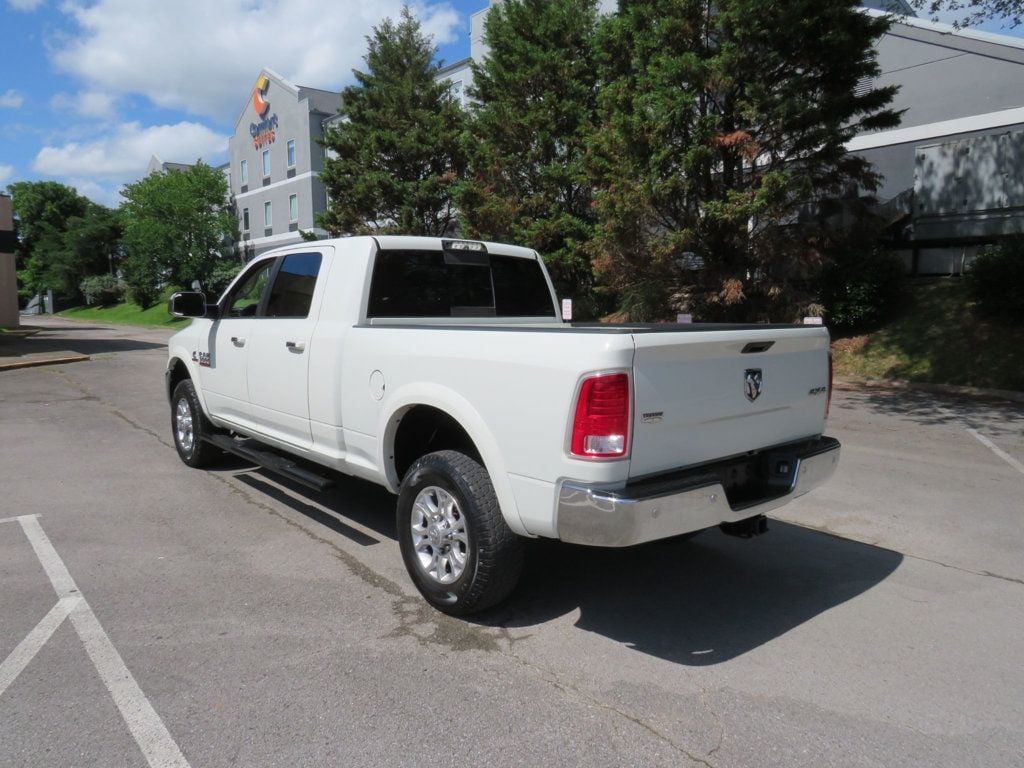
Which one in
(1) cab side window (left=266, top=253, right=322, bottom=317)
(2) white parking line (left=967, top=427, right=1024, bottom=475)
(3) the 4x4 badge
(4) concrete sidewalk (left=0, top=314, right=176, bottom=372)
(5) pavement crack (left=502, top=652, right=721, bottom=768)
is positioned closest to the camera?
(5) pavement crack (left=502, top=652, right=721, bottom=768)

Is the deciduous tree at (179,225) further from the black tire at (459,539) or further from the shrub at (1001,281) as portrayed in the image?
the black tire at (459,539)

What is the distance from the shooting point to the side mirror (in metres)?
6.00

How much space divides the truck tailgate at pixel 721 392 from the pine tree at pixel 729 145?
33.1ft

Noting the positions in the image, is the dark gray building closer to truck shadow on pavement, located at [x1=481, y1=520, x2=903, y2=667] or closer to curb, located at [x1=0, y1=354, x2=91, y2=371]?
truck shadow on pavement, located at [x1=481, y1=520, x2=903, y2=667]

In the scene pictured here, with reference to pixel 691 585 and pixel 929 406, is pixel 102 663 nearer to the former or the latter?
pixel 691 585

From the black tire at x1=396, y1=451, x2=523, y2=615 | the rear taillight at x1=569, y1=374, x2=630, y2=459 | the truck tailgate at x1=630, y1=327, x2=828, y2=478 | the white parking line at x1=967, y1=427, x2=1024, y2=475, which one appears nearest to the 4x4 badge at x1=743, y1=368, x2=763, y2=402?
the truck tailgate at x1=630, y1=327, x2=828, y2=478

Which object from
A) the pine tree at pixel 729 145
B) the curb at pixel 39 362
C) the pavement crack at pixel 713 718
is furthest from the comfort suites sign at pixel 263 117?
the pavement crack at pixel 713 718

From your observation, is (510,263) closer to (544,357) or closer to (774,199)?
(544,357)

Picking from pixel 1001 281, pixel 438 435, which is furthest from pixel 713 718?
pixel 1001 281

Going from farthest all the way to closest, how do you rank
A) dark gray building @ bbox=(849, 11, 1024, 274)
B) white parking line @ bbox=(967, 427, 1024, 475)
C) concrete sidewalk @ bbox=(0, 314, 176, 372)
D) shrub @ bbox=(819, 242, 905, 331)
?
concrete sidewalk @ bbox=(0, 314, 176, 372)
dark gray building @ bbox=(849, 11, 1024, 274)
shrub @ bbox=(819, 242, 905, 331)
white parking line @ bbox=(967, 427, 1024, 475)

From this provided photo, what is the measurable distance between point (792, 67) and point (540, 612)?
1300cm

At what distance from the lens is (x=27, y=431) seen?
29.7 feet

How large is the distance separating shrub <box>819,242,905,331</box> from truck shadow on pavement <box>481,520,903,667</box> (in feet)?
38.4

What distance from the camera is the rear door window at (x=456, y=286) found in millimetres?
4789
